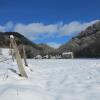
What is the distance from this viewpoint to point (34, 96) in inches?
294

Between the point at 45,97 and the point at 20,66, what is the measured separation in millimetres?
4451

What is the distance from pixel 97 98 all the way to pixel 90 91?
97cm

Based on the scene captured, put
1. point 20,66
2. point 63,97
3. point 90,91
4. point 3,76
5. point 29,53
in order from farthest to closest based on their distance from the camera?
point 29,53 → point 20,66 → point 3,76 → point 90,91 → point 63,97

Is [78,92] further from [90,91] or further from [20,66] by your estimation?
[20,66]

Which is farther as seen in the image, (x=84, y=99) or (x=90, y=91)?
(x=90, y=91)

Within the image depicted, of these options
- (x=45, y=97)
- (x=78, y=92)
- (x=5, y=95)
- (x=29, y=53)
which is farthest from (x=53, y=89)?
(x=29, y=53)

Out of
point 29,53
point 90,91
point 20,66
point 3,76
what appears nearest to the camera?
point 90,91

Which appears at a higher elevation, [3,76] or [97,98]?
[3,76]

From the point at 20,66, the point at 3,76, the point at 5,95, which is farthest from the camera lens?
the point at 20,66

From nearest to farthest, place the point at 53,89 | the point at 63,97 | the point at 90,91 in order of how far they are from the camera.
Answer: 1. the point at 63,97
2. the point at 90,91
3. the point at 53,89

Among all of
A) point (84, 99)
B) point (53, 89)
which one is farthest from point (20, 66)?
point (84, 99)

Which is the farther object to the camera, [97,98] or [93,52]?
[93,52]

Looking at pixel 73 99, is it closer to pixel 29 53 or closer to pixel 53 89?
pixel 53 89

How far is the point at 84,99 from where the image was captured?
7547 mm
